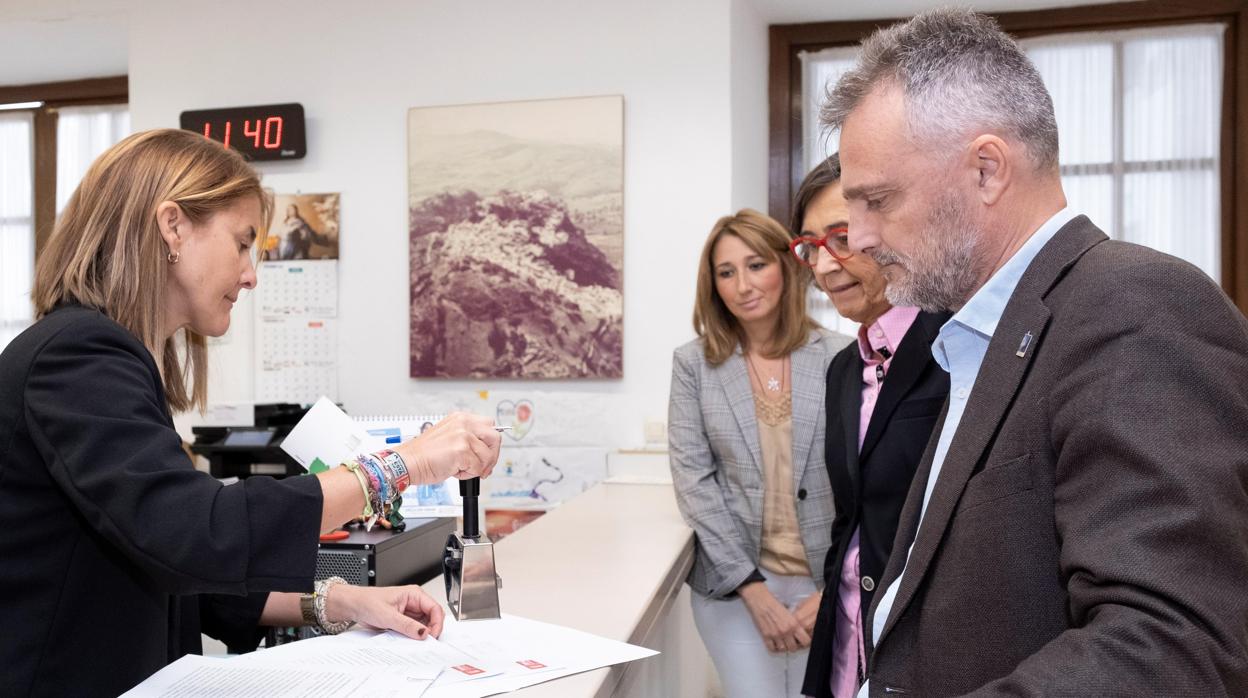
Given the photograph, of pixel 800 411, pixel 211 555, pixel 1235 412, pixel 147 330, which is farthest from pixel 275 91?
pixel 1235 412

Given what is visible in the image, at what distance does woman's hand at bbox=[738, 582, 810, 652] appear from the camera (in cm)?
210

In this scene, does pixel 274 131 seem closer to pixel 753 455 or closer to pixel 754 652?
pixel 753 455

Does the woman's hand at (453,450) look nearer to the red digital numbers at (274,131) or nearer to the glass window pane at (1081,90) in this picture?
the red digital numbers at (274,131)

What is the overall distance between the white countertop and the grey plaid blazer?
0.07 meters

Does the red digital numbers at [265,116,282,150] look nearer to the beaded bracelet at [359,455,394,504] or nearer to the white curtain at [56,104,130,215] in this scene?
the white curtain at [56,104,130,215]

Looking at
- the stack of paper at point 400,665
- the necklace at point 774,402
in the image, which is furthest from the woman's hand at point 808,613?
the stack of paper at point 400,665

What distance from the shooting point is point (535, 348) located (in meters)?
3.61

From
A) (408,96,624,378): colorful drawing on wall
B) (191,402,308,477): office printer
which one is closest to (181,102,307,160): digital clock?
(408,96,624,378): colorful drawing on wall

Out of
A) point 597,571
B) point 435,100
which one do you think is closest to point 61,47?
point 435,100

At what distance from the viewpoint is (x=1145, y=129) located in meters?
3.72

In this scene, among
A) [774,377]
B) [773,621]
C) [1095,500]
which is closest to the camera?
[1095,500]

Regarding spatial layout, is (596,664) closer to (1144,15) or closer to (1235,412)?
(1235,412)

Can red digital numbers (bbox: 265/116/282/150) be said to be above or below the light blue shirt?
above

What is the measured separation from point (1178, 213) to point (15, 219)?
550cm
